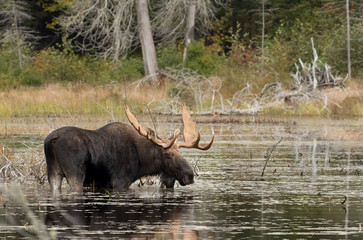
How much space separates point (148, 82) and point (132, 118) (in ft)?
103

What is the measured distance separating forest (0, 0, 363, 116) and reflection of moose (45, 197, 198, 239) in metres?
9.24

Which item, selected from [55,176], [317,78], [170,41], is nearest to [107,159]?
[55,176]

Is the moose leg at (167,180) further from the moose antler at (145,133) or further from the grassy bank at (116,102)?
the grassy bank at (116,102)

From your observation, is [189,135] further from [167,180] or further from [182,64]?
[182,64]

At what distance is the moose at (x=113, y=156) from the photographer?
12.1 m

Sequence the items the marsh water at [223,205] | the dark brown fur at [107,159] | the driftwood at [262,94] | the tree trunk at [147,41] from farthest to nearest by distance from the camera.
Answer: the tree trunk at [147,41], the driftwood at [262,94], the dark brown fur at [107,159], the marsh water at [223,205]

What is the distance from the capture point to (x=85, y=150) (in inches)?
482

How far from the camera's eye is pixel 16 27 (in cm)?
5409

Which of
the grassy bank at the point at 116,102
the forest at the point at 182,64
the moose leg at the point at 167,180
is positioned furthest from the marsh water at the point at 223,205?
the grassy bank at the point at 116,102

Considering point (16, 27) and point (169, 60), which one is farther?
Result: point (16, 27)

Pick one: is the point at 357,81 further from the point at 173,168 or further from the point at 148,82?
the point at 173,168

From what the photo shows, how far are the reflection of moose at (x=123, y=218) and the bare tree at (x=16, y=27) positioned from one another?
4291 centimetres

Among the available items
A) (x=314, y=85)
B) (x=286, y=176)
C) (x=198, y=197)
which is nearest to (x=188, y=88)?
(x=314, y=85)

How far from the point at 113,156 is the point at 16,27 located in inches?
1683
